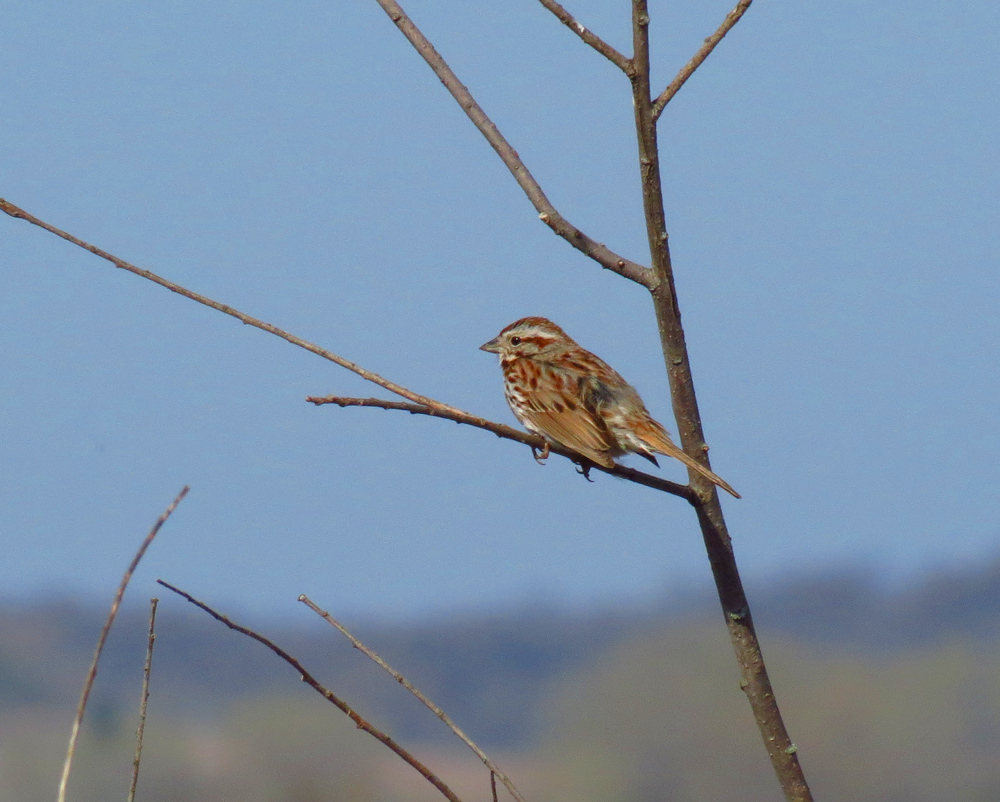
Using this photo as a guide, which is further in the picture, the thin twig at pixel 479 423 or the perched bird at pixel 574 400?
the perched bird at pixel 574 400

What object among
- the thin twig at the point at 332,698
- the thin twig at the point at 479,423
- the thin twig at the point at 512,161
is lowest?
the thin twig at the point at 332,698

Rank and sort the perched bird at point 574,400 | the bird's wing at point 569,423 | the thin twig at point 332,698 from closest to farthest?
the thin twig at point 332,698 → the bird's wing at point 569,423 → the perched bird at point 574,400

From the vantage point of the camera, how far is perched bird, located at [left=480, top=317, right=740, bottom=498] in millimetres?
4730

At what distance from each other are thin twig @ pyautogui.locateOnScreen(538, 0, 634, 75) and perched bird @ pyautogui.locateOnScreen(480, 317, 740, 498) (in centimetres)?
198

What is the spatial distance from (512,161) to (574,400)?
8.50 feet

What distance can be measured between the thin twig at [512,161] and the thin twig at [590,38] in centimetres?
27

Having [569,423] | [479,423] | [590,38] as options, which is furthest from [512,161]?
[569,423]

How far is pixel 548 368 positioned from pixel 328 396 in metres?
3.05

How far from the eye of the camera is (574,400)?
201 inches

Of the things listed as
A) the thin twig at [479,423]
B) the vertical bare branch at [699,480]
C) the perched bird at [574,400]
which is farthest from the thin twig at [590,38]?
the perched bird at [574,400]

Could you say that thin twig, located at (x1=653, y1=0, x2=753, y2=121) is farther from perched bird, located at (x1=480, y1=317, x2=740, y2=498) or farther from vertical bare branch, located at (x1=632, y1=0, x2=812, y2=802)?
perched bird, located at (x1=480, y1=317, x2=740, y2=498)

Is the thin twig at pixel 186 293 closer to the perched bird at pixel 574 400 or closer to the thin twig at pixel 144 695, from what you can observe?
the thin twig at pixel 144 695

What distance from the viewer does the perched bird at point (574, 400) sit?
4730 mm

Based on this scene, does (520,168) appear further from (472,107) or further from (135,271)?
(135,271)
